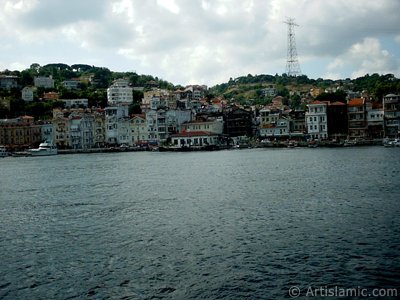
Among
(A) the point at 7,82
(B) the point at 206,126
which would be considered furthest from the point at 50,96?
(B) the point at 206,126

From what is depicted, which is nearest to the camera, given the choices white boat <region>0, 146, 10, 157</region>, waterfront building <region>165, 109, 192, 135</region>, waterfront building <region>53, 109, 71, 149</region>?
white boat <region>0, 146, 10, 157</region>

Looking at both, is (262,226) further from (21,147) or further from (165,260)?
(21,147)

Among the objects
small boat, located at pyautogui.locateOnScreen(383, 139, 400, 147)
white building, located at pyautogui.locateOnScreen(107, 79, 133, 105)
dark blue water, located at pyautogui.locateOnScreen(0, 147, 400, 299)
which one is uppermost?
white building, located at pyautogui.locateOnScreen(107, 79, 133, 105)

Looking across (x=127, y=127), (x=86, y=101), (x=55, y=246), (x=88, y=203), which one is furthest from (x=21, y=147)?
(x=55, y=246)

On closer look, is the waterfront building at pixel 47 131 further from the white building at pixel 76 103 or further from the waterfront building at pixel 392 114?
the waterfront building at pixel 392 114

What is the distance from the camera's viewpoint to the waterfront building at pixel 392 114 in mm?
88438

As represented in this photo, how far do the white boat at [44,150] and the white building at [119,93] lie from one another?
40054 mm

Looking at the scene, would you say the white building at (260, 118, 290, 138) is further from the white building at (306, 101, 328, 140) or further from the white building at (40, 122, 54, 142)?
Result: the white building at (40, 122, 54, 142)

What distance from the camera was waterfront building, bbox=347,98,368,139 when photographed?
91.8 metres

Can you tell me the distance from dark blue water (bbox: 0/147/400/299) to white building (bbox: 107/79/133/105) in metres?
110

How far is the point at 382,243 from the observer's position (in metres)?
17.9

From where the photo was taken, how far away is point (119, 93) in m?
146

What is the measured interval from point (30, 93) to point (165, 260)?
13771 cm

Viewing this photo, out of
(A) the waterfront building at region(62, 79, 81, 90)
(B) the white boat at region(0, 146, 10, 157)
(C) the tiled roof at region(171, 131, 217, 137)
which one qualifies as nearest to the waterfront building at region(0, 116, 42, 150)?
(B) the white boat at region(0, 146, 10, 157)
